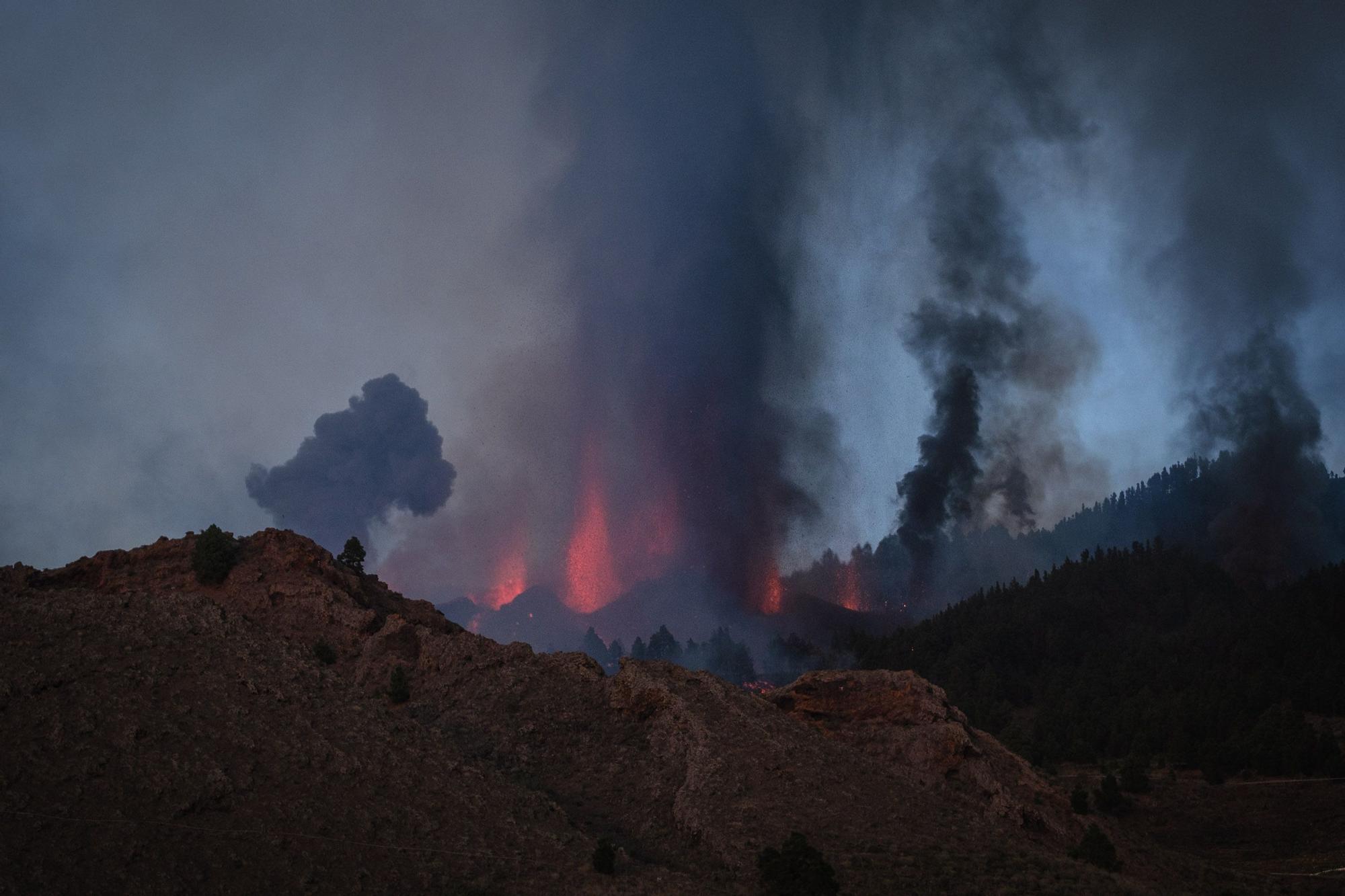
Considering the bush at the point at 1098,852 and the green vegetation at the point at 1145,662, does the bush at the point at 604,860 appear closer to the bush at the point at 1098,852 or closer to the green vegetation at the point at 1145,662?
the bush at the point at 1098,852

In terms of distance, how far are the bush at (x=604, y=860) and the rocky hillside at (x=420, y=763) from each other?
0.32m

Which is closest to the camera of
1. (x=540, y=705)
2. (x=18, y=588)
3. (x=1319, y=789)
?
(x=18, y=588)

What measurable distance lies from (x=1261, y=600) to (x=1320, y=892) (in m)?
91.6

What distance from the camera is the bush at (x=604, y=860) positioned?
2830cm

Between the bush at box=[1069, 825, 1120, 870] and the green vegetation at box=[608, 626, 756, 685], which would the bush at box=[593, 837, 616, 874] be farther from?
the green vegetation at box=[608, 626, 756, 685]

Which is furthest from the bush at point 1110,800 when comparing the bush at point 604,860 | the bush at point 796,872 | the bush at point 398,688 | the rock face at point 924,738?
the bush at point 398,688

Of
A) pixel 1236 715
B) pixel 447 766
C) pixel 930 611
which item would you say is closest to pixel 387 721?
pixel 447 766

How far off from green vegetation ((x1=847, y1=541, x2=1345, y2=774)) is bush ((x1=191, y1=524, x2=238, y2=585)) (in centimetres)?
5712

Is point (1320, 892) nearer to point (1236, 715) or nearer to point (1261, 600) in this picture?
point (1236, 715)

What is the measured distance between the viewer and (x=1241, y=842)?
52719 millimetres

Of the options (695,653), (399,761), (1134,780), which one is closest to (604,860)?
(399,761)

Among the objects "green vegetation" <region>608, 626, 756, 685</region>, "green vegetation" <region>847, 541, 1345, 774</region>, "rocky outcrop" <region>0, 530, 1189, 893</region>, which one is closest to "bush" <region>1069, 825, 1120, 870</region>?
"rocky outcrop" <region>0, 530, 1189, 893</region>

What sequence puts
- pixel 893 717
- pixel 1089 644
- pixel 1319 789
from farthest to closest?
pixel 1089 644, pixel 1319 789, pixel 893 717

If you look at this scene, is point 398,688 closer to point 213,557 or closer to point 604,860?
point 213,557
